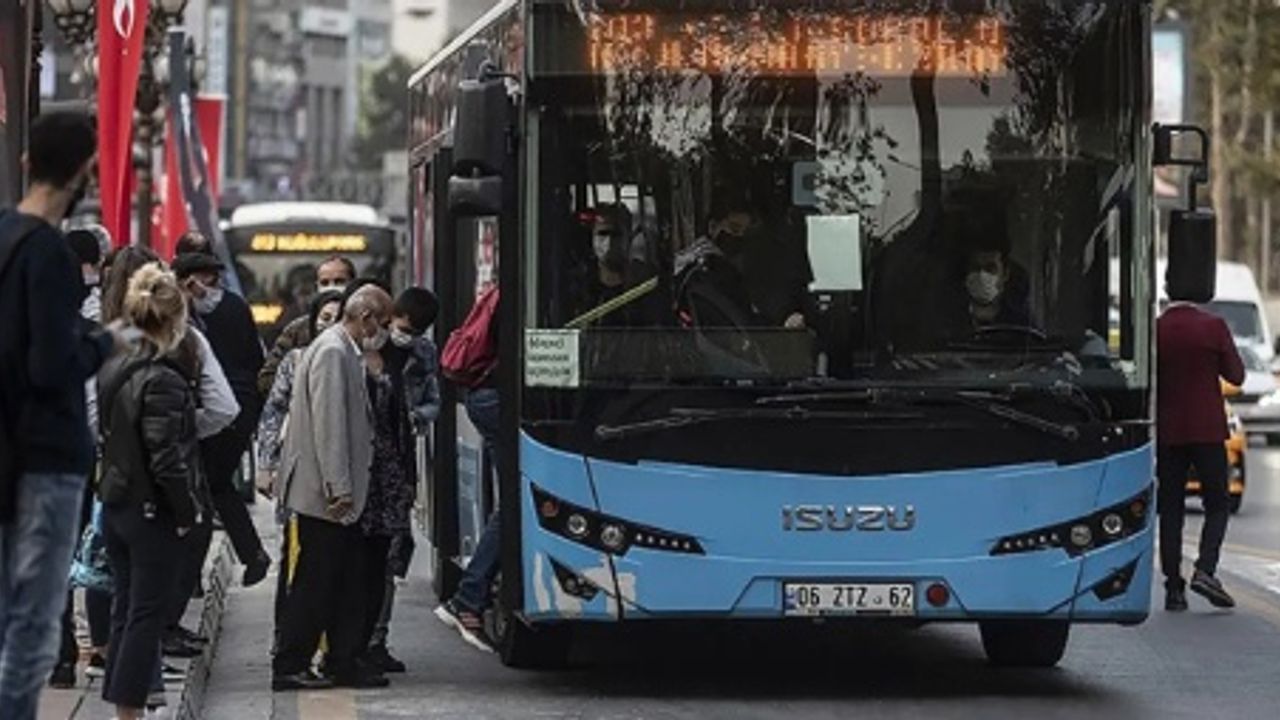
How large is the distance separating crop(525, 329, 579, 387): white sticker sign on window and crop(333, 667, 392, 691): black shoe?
1.55 m

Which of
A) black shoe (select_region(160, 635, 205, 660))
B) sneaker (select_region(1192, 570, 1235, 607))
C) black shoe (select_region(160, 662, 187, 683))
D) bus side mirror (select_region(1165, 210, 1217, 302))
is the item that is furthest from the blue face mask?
sneaker (select_region(1192, 570, 1235, 607))

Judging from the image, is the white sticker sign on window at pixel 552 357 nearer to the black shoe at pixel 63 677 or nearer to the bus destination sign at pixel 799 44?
the bus destination sign at pixel 799 44

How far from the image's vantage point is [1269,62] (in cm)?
6412

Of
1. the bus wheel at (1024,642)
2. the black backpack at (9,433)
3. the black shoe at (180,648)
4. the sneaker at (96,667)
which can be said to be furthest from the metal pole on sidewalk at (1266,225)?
the black backpack at (9,433)

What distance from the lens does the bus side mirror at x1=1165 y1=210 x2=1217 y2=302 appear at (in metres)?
13.9

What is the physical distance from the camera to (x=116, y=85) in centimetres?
1727

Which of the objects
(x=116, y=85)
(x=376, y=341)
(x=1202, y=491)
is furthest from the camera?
(x=1202, y=491)

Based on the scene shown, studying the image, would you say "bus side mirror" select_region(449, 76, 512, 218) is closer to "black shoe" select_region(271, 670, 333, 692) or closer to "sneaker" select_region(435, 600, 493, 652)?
"black shoe" select_region(271, 670, 333, 692)

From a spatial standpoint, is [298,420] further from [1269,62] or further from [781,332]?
[1269,62]

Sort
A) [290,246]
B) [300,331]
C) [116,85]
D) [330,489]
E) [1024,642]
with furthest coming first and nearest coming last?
[290,246]
[116,85]
[300,331]
[1024,642]
[330,489]

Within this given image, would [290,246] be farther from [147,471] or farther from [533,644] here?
[147,471]

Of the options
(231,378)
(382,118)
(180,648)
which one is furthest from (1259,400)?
(382,118)

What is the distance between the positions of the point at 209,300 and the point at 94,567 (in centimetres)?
312

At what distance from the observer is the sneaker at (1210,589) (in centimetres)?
1836
